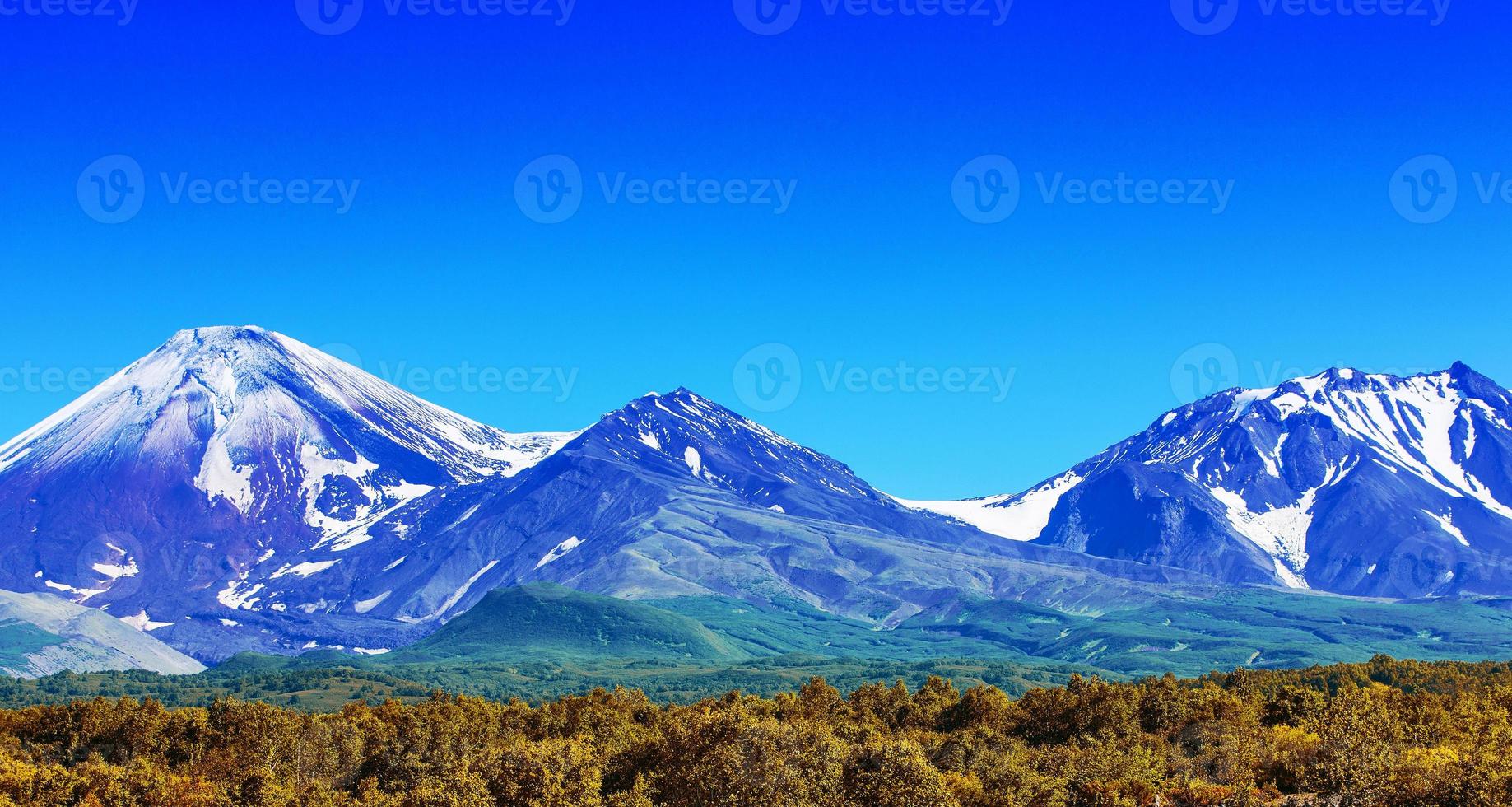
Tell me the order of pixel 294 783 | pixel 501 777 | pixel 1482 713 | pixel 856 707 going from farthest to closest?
pixel 856 707 → pixel 1482 713 → pixel 294 783 → pixel 501 777

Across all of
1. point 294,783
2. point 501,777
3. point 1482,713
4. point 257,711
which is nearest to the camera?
point 501,777

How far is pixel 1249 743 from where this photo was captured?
130 meters

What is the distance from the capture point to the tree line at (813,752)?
106500mm

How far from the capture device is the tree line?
10650 cm

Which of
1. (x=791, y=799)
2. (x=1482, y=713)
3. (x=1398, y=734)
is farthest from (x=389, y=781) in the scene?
(x=1482, y=713)

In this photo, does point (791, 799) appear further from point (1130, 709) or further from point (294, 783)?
point (1130, 709)

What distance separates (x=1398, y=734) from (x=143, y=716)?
11584 cm

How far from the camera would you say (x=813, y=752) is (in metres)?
118

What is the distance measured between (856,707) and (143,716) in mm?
76109

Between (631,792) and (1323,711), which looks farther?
(1323,711)

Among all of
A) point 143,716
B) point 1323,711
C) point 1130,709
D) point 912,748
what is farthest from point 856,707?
point 143,716

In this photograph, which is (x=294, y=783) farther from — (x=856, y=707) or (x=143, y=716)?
(x=856, y=707)

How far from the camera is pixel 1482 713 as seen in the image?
147 meters

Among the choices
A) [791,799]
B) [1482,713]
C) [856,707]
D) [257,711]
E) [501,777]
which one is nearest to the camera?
[791,799]
